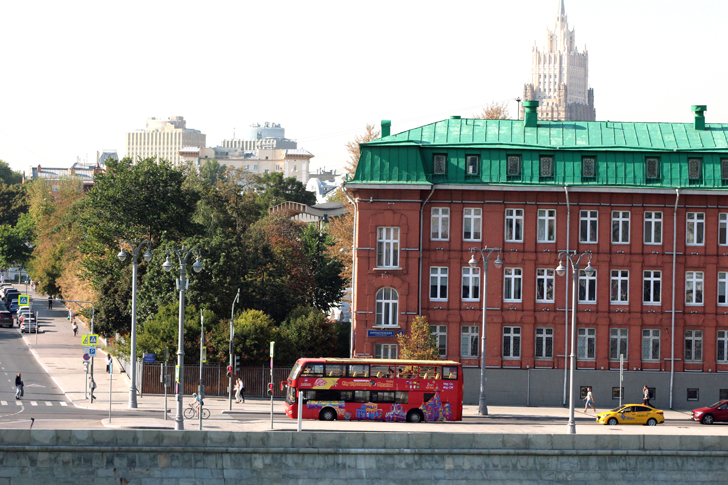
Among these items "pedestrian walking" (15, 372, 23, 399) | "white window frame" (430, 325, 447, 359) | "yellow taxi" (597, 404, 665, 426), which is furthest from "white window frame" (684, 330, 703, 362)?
"pedestrian walking" (15, 372, 23, 399)

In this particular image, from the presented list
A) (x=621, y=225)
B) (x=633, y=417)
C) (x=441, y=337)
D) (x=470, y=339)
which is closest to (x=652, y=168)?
(x=621, y=225)

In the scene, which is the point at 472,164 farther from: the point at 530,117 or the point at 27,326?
the point at 27,326

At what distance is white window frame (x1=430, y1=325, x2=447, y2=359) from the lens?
171ft

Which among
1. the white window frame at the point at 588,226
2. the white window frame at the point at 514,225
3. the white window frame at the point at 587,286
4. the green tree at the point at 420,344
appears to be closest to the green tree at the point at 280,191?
the white window frame at the point at 514,225

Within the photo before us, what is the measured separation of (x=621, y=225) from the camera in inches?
2063

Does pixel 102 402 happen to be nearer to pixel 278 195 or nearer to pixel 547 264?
pixel 547 264

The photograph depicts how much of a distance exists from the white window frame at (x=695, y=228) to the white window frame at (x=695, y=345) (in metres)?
5.13

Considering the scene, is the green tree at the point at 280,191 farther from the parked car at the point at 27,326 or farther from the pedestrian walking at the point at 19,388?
the pedestrian walking at the point at 19,388

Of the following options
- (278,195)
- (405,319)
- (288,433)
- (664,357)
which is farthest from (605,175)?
(278,195)

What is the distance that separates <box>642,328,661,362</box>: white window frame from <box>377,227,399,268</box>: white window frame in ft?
48.4

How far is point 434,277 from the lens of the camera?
172 ft

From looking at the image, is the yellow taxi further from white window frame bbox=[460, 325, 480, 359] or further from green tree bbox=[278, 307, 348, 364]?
green tree bbox=[278, 307, 348, 364]

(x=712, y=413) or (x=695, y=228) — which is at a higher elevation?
(x=695, y=228)

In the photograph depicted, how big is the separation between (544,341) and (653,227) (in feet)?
29.5
